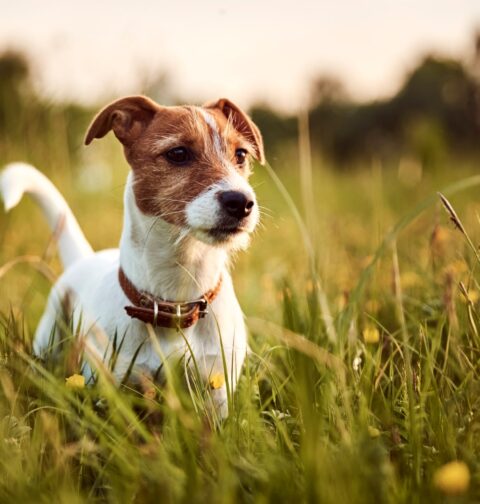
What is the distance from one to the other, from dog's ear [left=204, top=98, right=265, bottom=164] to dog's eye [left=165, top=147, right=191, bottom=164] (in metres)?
0.46

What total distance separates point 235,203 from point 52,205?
5.33ft

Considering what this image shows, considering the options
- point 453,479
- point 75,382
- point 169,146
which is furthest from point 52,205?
point 453,479

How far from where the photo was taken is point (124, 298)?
109 inches

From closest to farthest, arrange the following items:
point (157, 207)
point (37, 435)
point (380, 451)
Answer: point (380, 451)
point (37, 435)
point (157, 207)

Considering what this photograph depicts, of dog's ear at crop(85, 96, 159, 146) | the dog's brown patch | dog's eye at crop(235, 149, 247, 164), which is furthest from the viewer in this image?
dog's eye at crop(235, 149, 247, 164)

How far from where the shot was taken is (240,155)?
315 centimetres

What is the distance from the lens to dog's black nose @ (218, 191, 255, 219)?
8.38 ft

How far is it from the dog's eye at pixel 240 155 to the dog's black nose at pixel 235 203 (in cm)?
56

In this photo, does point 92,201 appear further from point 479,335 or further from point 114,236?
point 479,335

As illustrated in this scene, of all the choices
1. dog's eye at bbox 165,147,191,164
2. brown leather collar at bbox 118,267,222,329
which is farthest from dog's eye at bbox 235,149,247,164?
brown leather collar at bbox 118,267,222,329

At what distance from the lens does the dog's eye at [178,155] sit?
112 inches

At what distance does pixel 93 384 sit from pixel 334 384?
0.92 meters

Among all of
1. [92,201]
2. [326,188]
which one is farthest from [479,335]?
[326,188]

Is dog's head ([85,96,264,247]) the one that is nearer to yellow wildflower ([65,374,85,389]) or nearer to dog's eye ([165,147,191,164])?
dog's eye ([165,147,191,164])
